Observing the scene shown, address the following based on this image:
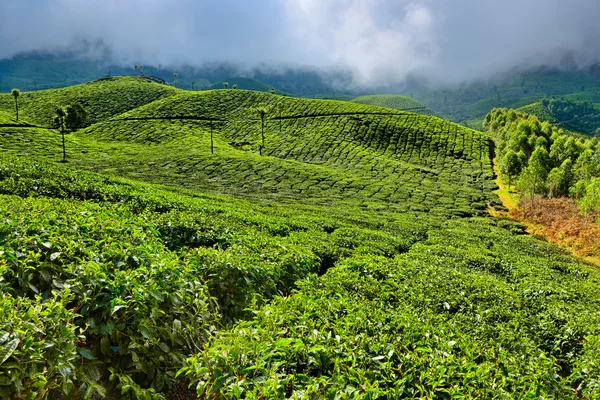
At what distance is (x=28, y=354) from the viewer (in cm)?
406

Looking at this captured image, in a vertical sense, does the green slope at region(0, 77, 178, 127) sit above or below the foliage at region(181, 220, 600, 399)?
above

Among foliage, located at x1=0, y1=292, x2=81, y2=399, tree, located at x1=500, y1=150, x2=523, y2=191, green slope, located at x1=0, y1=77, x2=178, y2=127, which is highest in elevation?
green slope, located at x1=0, y1=77, x2=178, y2=127

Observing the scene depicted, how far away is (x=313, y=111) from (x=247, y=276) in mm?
133749

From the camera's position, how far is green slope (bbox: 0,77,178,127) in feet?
430

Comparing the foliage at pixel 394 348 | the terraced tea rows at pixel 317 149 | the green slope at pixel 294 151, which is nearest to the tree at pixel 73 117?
the green slope at pixel 294 151

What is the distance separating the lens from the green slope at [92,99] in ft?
430

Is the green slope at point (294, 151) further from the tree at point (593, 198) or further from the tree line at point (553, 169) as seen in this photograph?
the tree at point (593, 198)

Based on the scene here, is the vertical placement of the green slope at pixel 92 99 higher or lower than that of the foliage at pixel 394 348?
higher

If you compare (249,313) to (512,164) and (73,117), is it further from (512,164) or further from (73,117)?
(73,117)

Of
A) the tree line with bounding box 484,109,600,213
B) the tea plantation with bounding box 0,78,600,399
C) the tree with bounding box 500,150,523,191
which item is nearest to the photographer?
the tea plantation with bounding box 0,78,600,399

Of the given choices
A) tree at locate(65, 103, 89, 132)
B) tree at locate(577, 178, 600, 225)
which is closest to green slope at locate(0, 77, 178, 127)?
tree at locate(65, 103, 89, 132)

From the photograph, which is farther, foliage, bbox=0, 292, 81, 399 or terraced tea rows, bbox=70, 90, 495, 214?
terraced tea rows, bbox=70, 90, 495, 214

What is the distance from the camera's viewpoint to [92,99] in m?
148

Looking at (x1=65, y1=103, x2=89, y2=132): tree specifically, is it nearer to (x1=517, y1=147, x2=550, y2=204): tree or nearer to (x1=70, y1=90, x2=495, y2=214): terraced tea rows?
(x1=70, y1=90, x2=495, y2=214): terraced tea rows
